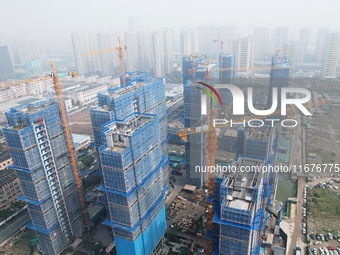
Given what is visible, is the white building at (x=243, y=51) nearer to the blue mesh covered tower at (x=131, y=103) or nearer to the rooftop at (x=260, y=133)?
the blue mesh covered tower at (x=131, y=103)

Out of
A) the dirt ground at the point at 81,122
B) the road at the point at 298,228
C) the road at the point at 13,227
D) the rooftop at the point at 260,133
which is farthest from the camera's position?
the dirt ground at the point at 81,122

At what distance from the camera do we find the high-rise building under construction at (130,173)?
21.2 m

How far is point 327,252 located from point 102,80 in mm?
82901

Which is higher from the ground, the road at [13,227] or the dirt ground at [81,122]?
the dirt ground at [81,122]

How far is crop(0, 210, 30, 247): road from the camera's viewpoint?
3100cm

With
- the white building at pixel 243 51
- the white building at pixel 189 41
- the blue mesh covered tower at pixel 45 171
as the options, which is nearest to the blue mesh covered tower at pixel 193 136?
the blue mesh covered tower at pixel 45 171

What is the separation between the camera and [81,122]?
6419 centimetres

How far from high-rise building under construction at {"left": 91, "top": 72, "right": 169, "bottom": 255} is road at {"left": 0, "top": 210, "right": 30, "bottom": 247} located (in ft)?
47.0

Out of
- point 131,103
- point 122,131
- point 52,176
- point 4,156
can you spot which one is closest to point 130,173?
point 122,131

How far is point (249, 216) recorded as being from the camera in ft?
60.8

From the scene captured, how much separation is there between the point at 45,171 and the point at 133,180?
9.18 m

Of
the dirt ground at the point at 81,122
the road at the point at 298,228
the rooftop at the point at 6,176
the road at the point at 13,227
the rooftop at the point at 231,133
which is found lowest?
the road at the point at 298,228

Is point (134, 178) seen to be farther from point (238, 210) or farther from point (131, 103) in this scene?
point (131, 103)

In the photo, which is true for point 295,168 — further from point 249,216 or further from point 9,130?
point 9,130
